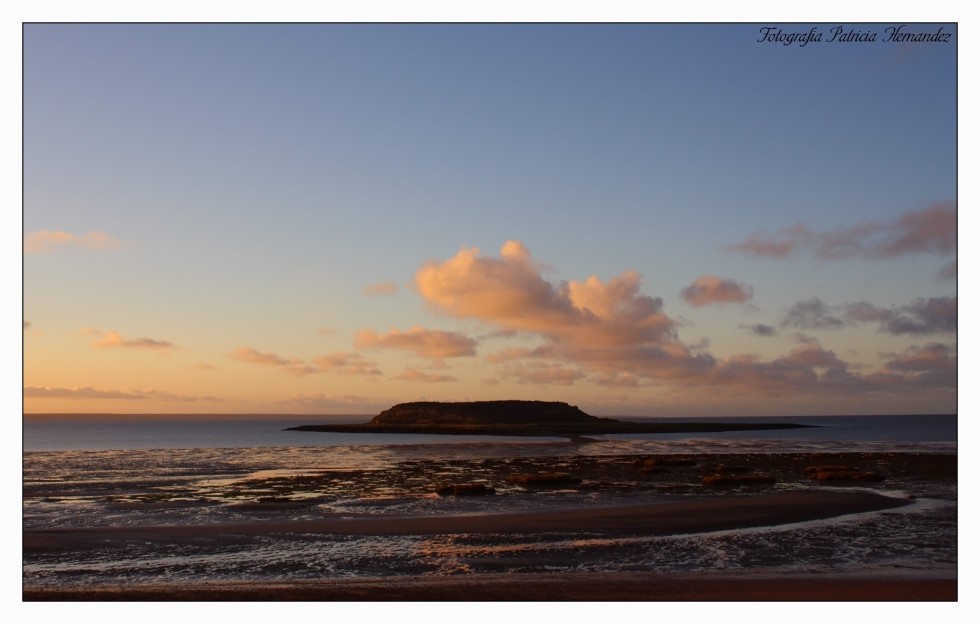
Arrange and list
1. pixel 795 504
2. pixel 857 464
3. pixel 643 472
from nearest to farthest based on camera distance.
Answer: pixel 795 504 → pixel 643 472 → pixel 857 464

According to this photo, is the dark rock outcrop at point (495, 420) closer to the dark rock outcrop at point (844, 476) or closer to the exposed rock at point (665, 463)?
the exposed rock at point (665, 463)

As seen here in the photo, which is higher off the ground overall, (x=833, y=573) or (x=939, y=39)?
(x=939, y=39)

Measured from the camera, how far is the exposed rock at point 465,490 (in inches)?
1471

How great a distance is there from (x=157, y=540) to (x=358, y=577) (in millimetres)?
9345

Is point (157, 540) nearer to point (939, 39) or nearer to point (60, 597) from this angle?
point (60, 597)

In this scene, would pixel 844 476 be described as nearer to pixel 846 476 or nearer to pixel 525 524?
pixel 846 476

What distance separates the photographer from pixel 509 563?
69.7 ft

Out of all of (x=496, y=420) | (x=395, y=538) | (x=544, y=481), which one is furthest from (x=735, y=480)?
(x=496, y=420)

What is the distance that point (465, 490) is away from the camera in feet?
125

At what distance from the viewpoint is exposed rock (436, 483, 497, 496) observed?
37.4 metres

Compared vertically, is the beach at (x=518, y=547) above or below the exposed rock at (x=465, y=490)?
above

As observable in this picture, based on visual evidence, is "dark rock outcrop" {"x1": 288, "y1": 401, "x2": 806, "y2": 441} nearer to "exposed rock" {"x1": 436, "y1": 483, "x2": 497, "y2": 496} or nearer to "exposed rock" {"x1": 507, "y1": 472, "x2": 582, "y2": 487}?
"exposed rock" {"x1": 507, "y1": 472, "x2": 582, "y2": 487}

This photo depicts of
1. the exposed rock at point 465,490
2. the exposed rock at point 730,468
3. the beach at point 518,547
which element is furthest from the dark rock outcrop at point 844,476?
the exposed rock at point 465,490
